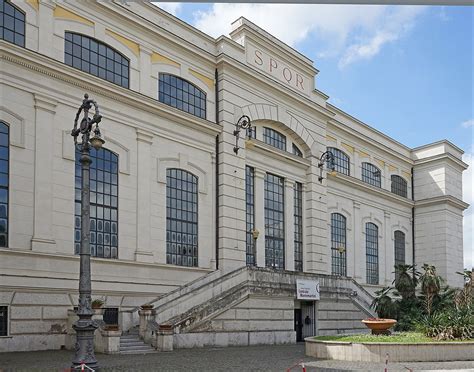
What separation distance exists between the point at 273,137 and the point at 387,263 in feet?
58.3

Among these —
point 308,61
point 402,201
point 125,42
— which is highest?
point 308,61

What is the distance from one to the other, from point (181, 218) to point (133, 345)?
8592 millimetres

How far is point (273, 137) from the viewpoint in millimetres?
37250

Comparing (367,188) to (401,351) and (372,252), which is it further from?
(401,351)

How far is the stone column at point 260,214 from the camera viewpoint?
34.5 meters

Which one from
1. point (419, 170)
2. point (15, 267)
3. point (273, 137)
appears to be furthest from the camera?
point (419, 170)

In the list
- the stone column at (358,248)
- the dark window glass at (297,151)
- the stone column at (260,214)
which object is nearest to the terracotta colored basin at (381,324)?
the stone column at (260,214)

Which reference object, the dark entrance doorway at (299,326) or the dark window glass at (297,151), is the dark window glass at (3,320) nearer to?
the dark entrance doorway at (299,326)

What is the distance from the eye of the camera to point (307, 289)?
3203 centimetres

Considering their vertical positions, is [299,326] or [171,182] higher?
[171,182]

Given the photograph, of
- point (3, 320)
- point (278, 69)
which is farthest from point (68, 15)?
point (278, 69)

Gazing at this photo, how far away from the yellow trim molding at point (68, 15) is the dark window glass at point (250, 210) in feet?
41.1

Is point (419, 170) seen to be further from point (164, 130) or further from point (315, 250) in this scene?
point (164, 130)

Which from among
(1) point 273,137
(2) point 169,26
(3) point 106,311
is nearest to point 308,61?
(1) point 273,137
